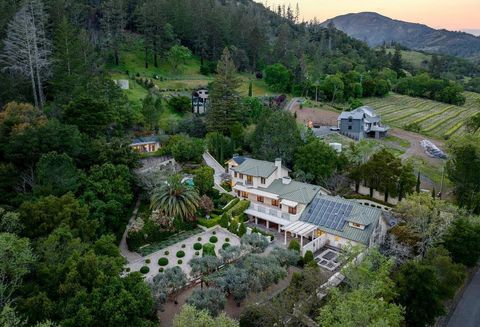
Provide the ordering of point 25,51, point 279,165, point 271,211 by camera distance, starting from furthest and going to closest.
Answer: point 25,51 < point 279,165 < point 271,211

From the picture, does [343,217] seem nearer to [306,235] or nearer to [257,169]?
[306,235]

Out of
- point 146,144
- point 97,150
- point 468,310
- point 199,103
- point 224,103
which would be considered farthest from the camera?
point 199,103

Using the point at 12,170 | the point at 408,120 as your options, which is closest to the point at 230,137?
the point at 12,170

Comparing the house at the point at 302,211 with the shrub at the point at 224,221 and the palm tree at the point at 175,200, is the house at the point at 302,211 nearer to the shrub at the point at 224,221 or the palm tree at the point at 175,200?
the shrub at the point at 224,221

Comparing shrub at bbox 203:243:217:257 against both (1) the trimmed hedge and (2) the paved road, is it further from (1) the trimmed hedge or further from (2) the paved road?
(2) the paved road

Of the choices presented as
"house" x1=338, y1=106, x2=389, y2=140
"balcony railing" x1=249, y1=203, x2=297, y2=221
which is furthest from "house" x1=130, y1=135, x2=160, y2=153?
"house" x1=338, y1=106, x2=389, y2=140

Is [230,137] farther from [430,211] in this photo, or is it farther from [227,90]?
[430,211]

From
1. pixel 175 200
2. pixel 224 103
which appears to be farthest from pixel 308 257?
pixel 224 103
